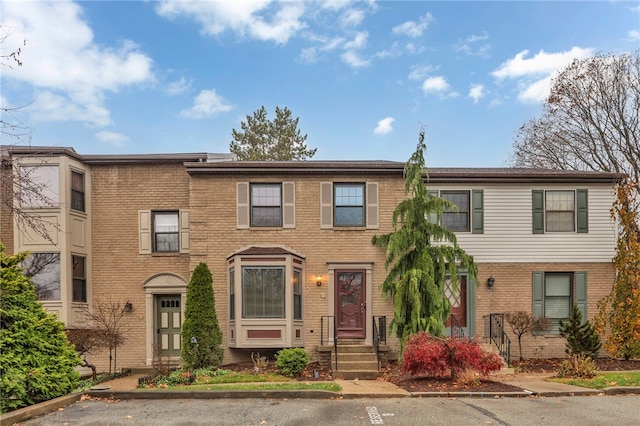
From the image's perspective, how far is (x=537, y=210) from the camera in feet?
48.5

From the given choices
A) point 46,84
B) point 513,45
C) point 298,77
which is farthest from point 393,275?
point 298,77

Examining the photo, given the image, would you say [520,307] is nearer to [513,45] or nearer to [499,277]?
[499,277]

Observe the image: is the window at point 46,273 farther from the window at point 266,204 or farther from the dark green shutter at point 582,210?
the dark green shutter at point 582,210

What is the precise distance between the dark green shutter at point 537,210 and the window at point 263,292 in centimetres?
843

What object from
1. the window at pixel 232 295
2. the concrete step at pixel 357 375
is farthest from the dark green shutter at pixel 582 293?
the window at pixel 232 295

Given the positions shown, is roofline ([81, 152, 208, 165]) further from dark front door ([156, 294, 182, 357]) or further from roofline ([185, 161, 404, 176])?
dark front door ([156, 294, 182, 357])

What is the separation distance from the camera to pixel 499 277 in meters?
14.5

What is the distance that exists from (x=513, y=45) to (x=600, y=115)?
20.7 ft

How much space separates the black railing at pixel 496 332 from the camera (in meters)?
13.8

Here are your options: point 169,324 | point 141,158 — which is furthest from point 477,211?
point 141,158

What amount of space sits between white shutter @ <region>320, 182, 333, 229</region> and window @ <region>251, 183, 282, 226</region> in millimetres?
1339

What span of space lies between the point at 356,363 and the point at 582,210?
29.8ft

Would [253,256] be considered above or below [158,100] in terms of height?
below

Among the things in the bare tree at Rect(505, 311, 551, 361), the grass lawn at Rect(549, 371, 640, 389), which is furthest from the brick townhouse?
the grass lawn at Rect(549, 371, 640, 389)
